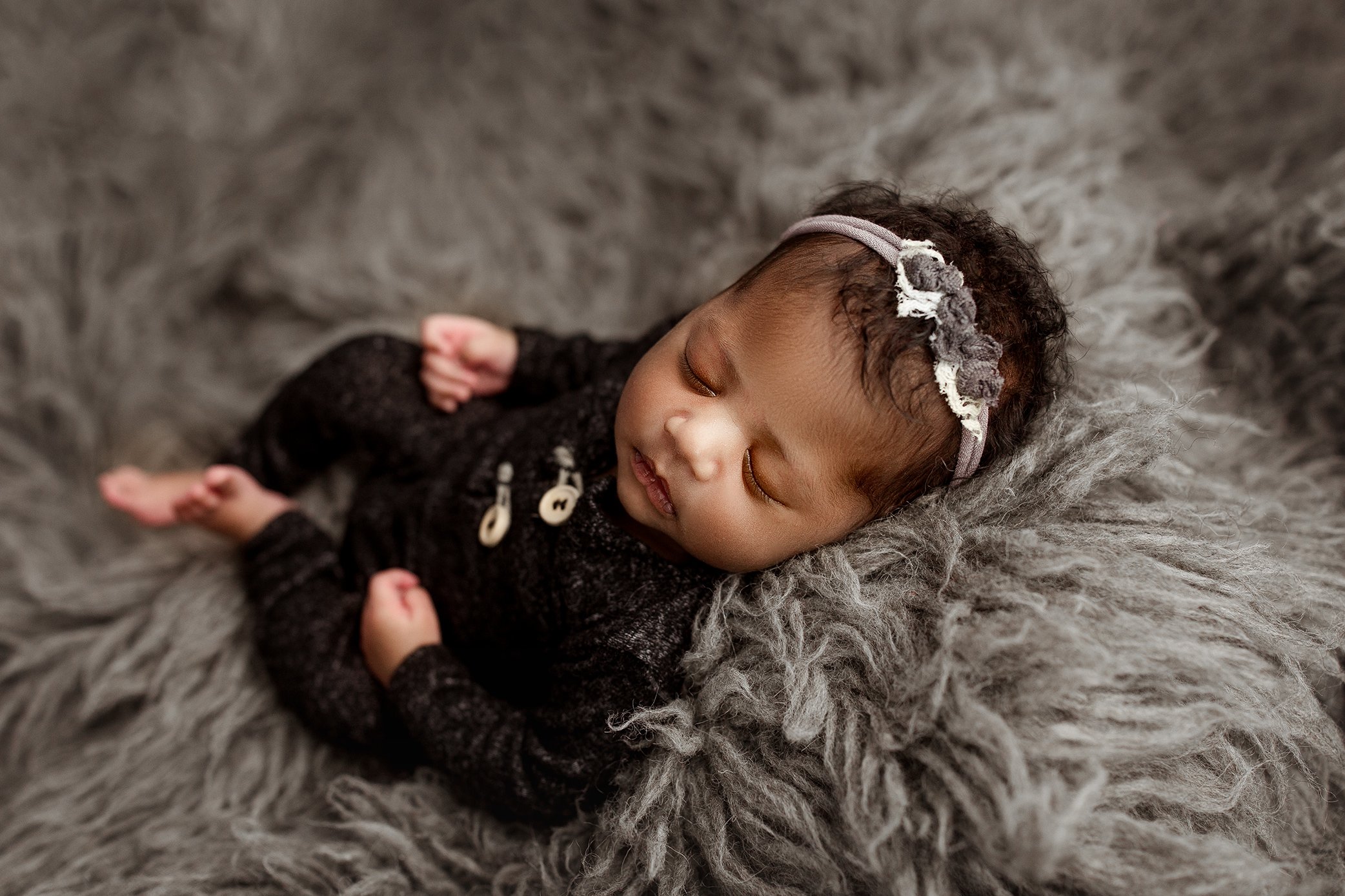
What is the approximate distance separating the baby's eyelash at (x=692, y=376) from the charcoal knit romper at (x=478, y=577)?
0.52 ft

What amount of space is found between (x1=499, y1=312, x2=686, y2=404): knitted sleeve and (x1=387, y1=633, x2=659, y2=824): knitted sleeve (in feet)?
1.12

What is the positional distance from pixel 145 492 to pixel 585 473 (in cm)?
53

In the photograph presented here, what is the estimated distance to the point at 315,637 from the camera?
994 millimetres

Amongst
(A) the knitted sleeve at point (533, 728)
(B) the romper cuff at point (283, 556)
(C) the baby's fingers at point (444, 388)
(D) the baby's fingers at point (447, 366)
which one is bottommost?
(A) the knitted sleeve at point (533, 728)

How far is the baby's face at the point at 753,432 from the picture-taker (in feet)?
2.46

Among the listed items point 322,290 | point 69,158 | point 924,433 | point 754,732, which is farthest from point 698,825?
point 69,158

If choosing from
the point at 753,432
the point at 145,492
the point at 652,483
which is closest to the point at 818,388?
Answer: the point at 753,432

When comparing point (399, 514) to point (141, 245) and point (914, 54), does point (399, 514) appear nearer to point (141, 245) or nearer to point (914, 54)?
point (141, 245)

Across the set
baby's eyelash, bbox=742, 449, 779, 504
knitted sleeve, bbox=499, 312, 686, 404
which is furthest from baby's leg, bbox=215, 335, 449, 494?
baby's eyelash, bbox=742, 449, 779, 504

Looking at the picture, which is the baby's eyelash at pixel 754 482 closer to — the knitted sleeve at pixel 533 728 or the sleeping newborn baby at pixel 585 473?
the sleeping newborn baby at pixel 585 473

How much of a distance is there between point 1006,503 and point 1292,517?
312 millimetres

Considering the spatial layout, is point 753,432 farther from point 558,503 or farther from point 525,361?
point 525,361

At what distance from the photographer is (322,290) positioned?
121 cm

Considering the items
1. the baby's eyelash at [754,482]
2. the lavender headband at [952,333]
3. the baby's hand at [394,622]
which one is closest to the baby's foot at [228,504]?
the baby's hand at [394,622]
